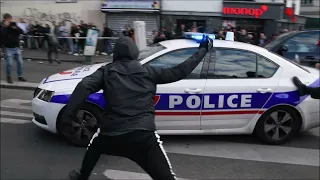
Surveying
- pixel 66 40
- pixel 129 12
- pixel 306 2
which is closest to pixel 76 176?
pixel 66 40

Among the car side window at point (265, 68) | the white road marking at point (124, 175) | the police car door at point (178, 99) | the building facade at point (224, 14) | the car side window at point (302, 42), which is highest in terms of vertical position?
the building facade at point (224, 14)

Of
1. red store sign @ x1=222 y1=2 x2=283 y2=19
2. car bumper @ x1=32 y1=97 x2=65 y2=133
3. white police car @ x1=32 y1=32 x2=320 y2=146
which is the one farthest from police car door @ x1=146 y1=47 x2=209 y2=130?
red store sign @ x1=222 y1=2 x2=283 y2=19

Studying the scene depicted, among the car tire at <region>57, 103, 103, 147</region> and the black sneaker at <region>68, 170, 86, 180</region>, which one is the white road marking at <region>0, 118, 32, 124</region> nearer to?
the car tire at <region>57, 103, 103, 147</region>

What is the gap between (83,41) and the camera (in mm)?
Answer: 15438

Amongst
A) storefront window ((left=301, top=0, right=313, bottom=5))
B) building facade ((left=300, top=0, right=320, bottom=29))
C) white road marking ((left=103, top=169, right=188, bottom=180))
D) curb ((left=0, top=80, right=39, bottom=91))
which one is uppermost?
storefront window ((left=301, top=0, right=313, bottom=5))

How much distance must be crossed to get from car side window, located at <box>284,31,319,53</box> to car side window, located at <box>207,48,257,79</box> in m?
4.30

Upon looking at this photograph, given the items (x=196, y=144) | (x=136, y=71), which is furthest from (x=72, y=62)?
(x=136, y=71)

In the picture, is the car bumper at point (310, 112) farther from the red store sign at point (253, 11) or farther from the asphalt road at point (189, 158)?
the red store sign at point (253, 11)

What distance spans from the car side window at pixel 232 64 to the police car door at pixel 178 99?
210 millimetres

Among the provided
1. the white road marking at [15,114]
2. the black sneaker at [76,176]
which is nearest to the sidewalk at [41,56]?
the white road marking at [15,114]

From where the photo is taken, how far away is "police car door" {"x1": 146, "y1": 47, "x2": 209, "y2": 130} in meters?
4.95

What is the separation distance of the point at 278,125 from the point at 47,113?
10.9 ft

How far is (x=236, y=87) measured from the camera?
503 cm

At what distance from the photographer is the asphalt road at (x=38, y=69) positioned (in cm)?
1063
